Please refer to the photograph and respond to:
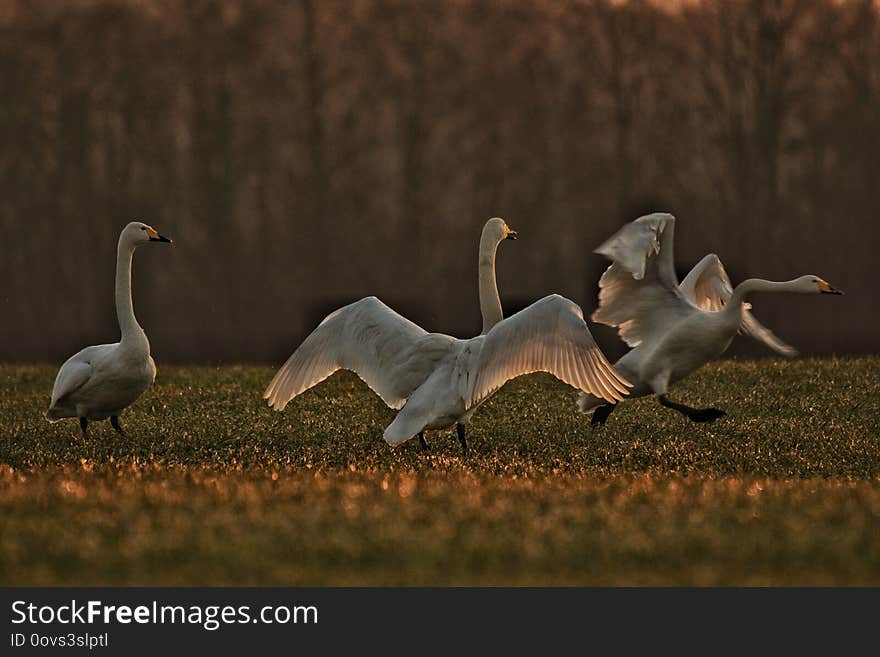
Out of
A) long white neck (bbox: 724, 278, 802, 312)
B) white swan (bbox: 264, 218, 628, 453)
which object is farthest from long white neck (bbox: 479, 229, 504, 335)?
long white neck (bbox: 724, 278, 802, 312)

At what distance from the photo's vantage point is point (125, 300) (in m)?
12.1

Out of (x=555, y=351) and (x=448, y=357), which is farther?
(x=448, y=357)

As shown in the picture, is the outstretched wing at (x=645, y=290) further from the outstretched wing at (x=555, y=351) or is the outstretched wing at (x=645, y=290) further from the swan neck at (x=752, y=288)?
the outstretched wing at (x=555, y=351)

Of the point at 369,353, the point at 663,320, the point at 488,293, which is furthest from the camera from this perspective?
the point at 663,320

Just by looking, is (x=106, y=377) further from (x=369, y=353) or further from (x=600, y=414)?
(x=600, y=414)

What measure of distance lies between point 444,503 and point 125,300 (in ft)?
18.0

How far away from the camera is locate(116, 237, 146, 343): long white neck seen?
1161 cm

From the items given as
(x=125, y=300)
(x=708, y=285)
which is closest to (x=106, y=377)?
(x=125, y=300)

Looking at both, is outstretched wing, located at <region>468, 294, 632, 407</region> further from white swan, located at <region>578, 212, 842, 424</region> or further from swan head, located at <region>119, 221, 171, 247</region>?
swan head, located at <region>119, 221, 171, 247</region>

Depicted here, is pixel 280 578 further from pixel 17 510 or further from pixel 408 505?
pixel 17 510

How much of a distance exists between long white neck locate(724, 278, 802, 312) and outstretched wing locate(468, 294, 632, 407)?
2.55 metres

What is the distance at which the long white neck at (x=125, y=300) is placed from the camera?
11.6 metres

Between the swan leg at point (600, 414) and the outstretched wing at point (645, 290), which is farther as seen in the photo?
the swan leg at point (600, 414)

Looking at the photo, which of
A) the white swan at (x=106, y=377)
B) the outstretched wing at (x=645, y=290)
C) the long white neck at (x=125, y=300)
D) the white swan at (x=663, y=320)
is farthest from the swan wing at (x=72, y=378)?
the outstretched wing at (x=645, y=290)
